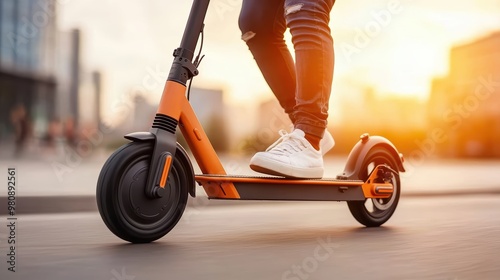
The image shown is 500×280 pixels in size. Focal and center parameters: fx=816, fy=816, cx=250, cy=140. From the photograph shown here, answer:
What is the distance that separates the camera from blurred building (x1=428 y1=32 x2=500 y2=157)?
160 ft

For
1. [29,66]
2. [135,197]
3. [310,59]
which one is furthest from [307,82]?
[29,66]

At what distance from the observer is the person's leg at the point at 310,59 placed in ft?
12.5

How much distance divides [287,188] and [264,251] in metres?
0.47

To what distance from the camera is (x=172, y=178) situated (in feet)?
11.4

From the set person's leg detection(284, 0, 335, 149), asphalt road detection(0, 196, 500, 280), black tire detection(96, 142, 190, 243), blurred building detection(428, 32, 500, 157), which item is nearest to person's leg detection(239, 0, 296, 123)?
person's leg detection(284, 0, 335, 149)

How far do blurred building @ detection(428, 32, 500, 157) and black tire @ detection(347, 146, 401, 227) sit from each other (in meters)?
42.3

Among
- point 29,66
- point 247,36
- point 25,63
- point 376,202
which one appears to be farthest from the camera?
point 29,66

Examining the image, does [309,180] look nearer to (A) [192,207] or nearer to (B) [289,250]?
(B) [289,250]

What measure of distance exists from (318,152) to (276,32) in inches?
26.6

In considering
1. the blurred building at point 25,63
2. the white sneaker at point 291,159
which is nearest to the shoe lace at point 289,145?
the white sneaker at point 291,159

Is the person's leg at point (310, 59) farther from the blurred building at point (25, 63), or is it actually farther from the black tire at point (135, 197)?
the blurred building at point (25, 63)

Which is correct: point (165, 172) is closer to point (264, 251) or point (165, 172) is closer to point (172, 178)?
point (172, 178)

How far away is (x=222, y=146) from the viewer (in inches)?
1633

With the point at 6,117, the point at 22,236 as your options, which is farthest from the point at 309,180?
the point at 6,117
